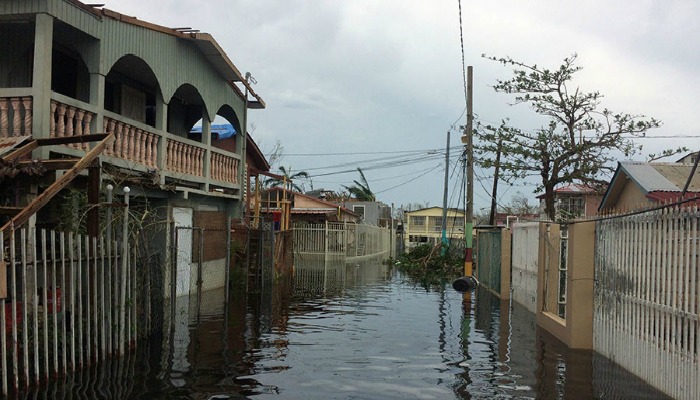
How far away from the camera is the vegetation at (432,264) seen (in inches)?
1149

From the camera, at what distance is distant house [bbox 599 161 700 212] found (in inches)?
659

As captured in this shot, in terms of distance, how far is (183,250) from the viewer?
17.2 metres

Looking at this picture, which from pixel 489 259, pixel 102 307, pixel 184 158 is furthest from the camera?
pixel 489 259

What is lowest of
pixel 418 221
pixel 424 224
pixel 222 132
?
pixel 424 224

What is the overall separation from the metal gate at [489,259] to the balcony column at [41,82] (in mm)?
13793

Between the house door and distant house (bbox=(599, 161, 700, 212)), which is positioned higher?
distant house (bbox=(599, 161, 700, 212))

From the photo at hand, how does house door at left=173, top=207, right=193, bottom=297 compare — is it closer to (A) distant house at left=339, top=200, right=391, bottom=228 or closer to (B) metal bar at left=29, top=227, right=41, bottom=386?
(B) metal bar at left=29, top=227, right=41, bottom=386

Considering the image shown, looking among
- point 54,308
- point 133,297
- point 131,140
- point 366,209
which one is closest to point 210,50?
point 131,140

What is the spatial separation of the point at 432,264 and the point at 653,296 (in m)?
24.3

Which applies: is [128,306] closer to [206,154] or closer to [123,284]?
[123,284]

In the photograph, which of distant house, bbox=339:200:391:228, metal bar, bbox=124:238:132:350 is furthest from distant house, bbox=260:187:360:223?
metal bar, bbox=124:238:132:350

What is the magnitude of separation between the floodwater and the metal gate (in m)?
4.58

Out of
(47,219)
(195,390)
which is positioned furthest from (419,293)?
(195,390)

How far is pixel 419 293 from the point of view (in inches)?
834
